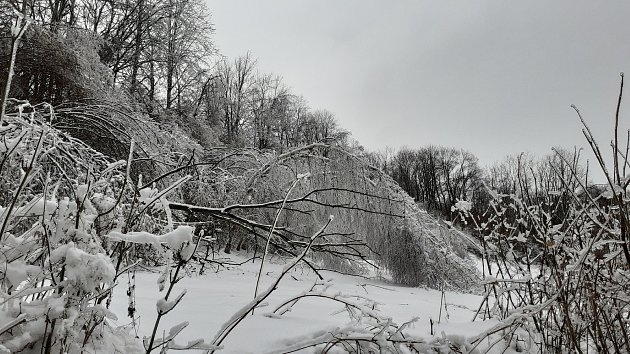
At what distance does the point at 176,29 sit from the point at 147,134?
13.5 metres

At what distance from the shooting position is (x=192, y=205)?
3166 millimetres

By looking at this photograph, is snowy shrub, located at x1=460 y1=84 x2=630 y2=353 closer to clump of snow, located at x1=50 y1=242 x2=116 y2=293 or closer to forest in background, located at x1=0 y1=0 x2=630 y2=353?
forest in background, located at x1=0 y1=0 x2=630 y2=353

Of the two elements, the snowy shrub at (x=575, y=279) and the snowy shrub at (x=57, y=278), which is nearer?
the snowy shrub at (x=57, y=278)

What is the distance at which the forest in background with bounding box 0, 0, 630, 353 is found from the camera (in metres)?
1.08

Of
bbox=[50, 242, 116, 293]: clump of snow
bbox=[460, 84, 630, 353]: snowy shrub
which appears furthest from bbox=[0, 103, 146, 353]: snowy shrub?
bbox=[460, 84, 630, 353]: snowy shrub

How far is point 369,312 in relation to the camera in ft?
4.97

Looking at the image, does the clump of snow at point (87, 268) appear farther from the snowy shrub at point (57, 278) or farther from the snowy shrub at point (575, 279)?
the snowy shrub at point (575, 279)

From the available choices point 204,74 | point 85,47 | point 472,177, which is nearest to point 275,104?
point 204,74

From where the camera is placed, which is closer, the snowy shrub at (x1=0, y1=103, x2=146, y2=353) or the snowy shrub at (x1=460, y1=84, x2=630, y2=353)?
the snowy shrub at (x1=0, y1=103, x2=146, y2=353)

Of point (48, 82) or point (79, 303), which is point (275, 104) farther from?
point (79, 303)

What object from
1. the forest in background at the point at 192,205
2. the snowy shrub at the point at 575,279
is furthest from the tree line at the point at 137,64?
the snowy shrub at the point at 575,279

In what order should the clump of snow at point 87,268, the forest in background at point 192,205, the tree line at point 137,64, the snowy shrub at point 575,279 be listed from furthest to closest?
the tree line at point 137,64 → the snowy shrub at point 575,279 → the forest in background at point 192,205 → the clump of snow at point 87,268

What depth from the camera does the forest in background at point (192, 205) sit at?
3.55 ft

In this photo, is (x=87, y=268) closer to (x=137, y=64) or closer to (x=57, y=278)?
(x=57, y=278)
